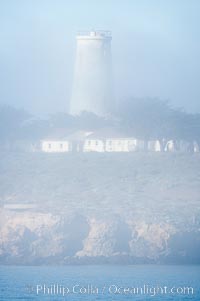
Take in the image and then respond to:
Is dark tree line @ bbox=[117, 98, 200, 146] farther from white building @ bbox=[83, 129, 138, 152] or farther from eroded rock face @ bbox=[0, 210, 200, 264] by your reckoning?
eroded rock face @ bbox=[0, 210, 200, 264]

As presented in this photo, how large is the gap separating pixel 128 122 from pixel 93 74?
3.32 meters

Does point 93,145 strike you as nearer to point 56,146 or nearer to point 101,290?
point 56,146

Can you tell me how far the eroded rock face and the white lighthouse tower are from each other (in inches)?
922

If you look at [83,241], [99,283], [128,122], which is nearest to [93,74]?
[128,122]

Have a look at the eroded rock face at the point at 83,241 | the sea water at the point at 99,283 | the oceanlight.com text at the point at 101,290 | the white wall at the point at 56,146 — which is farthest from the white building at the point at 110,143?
the oceanlight.com text at the point at 101,290

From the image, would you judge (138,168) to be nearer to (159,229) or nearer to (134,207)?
(134,207)

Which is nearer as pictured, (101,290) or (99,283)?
(101,290)

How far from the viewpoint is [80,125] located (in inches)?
3351

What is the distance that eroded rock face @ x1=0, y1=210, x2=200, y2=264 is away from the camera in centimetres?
6159

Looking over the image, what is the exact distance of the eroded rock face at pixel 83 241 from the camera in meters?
61.6

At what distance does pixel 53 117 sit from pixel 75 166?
11233mm

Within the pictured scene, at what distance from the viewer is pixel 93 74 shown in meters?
85.2

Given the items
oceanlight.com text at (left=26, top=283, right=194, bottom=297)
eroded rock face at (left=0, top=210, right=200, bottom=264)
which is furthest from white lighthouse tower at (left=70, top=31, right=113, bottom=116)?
oceanlight.com text at (left=26, top=283, right=194, bottom=297)

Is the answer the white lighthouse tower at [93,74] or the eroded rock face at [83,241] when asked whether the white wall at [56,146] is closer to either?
the white lighthouse tower at [93,74]
